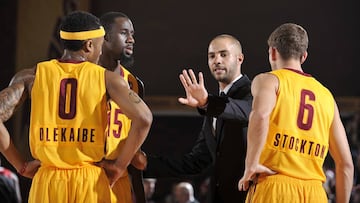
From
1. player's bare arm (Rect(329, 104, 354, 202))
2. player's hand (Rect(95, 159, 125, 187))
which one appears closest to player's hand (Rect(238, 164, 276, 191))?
player's bare arm (Rect(329, 104, 354, 202))

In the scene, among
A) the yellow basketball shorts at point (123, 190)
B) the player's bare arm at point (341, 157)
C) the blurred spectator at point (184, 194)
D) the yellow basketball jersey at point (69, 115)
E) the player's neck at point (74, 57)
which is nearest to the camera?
the yellow basketball jersey at point (69, 115)

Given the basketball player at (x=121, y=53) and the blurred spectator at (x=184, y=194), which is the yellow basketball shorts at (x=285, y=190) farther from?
the blurred spectator at (x=184, y=194)

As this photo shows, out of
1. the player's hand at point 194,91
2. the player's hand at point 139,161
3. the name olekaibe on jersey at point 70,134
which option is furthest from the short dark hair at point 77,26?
the player's hand at point 139,161

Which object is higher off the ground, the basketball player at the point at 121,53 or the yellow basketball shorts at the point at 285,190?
the basketball player at the point at 121,53

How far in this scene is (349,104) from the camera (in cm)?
1265

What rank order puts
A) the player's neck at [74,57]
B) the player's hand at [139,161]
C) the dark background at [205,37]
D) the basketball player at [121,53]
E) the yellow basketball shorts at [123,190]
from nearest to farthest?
the player's neck at [74,57], the yellow basketball shorts at [123,190], the player's hand at [139,161], the basketball player at [121,53], the dark background at [205,37]

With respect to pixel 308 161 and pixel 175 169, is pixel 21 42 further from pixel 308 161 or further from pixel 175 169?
pixel 308 161

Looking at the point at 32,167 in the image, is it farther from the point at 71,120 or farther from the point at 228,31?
the point at 228,31

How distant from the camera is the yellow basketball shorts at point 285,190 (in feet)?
15.0

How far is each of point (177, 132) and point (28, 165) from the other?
8365 millimetres

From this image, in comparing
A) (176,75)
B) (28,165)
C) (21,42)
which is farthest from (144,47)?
(28,165)

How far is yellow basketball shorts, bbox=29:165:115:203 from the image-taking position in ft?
14.9

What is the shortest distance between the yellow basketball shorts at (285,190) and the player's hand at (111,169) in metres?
0.84

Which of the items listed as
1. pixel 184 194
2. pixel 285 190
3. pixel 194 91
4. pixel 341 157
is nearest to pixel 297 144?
Result: pixel 285 190
